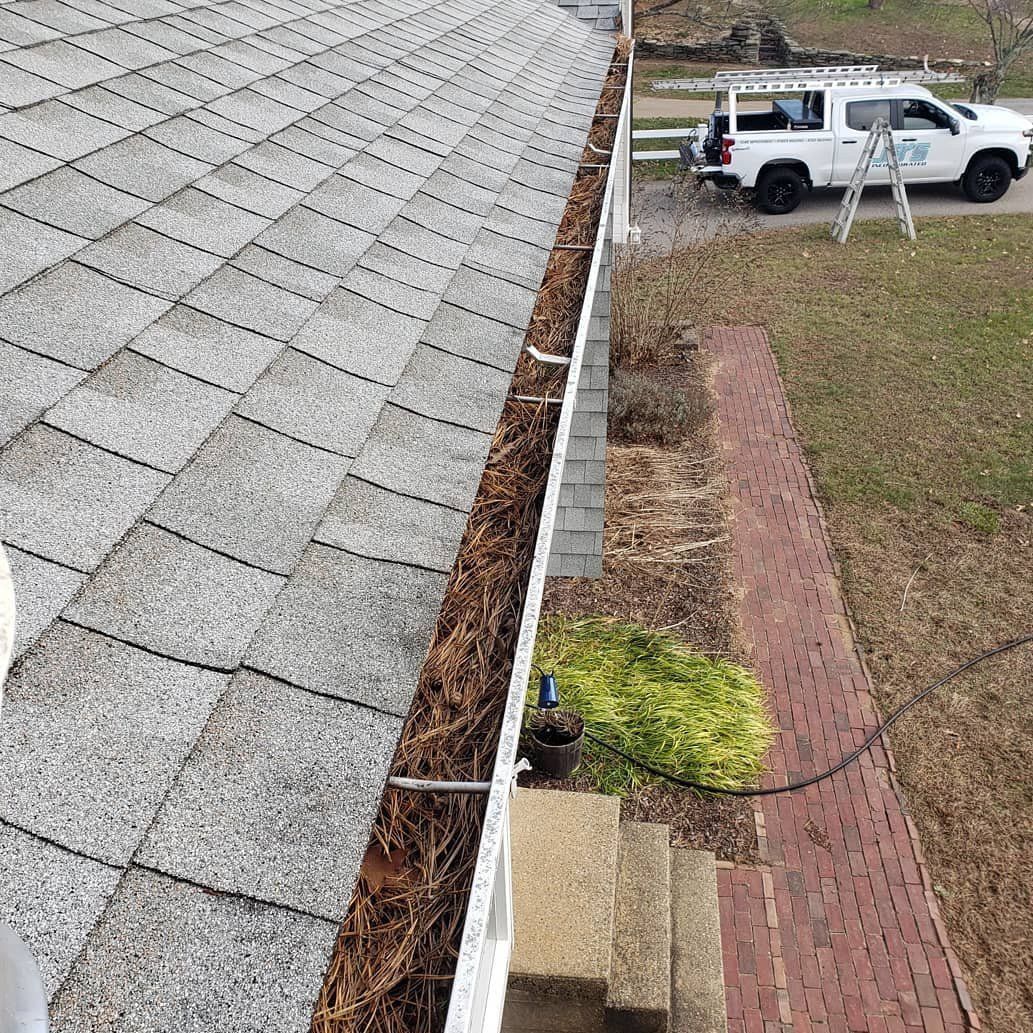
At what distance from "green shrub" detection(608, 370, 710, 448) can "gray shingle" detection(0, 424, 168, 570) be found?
835 cm

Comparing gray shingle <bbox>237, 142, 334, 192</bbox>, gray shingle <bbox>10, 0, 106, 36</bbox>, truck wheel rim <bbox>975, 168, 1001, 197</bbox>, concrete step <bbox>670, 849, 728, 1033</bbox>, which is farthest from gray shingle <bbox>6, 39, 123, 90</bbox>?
truck wheel rim <bbox>975, 168, 1001, 197</bbox>

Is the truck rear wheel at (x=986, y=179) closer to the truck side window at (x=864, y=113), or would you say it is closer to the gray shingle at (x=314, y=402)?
the truck side window at (x=864, y=113)

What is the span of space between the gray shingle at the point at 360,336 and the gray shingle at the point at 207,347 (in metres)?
0.17

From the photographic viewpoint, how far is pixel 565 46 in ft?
32.4

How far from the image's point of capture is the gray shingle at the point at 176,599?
77.1 inches

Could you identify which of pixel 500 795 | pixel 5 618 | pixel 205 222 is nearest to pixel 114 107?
pixel 205 222

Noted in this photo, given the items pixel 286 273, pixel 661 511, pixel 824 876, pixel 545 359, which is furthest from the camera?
pixel 661 511

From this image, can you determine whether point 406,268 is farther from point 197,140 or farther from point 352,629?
point 352,629

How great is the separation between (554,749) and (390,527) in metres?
3.55

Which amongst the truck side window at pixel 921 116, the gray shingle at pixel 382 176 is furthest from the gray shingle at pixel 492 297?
the truck side window at pixel 921 116

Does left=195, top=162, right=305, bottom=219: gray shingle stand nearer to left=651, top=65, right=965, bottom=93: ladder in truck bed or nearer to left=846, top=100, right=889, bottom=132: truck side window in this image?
left=651, top=65, right=965, bottom=93: ladder in truck bed

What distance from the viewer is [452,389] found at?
3277 mm

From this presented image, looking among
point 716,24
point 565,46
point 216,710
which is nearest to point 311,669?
point 216,710

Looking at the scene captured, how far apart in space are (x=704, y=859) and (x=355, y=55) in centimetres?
Answer: 535
